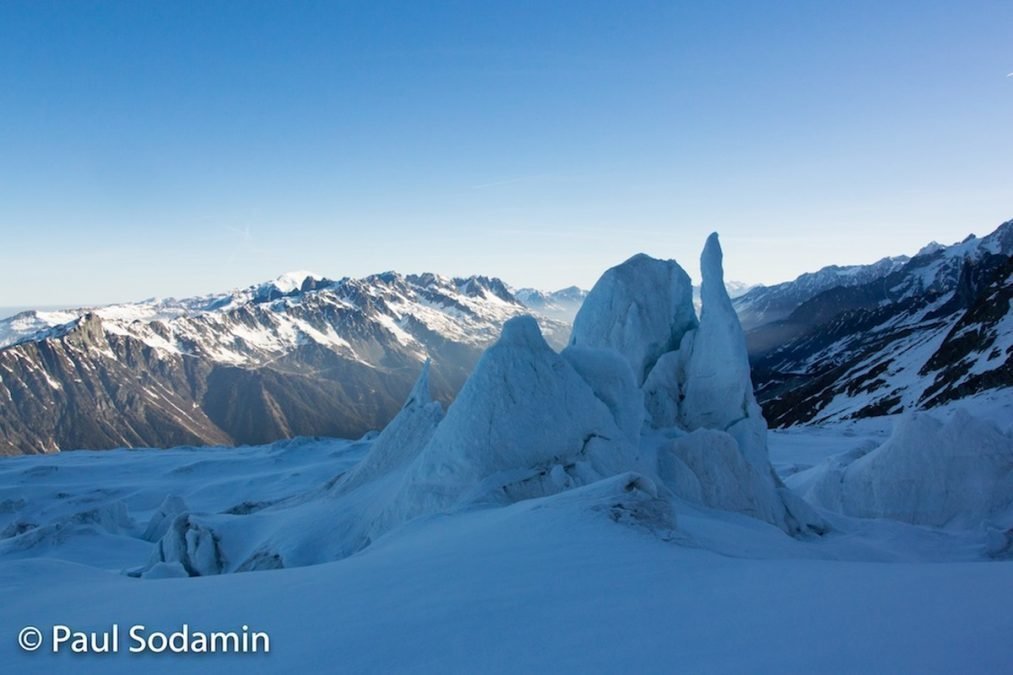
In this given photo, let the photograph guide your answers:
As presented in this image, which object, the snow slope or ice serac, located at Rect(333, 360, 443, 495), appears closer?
the snow slope

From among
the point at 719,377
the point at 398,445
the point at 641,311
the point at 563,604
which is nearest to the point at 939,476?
the point at 719,377

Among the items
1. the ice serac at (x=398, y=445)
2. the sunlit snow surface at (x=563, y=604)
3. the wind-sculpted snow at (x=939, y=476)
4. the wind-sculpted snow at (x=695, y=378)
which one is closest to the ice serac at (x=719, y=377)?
the wind-sculpted snow at (x=695, y=378)

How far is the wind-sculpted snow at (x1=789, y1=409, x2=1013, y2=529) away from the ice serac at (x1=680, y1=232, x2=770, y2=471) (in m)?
5.16

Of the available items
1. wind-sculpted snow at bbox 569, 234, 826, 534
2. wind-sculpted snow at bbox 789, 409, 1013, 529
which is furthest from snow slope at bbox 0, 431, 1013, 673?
wind-sculpted snow at bbox 789, 409, 1013, 529

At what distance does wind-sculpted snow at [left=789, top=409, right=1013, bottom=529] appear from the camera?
78.5ft

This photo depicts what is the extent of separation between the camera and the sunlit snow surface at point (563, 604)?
5.95 metres

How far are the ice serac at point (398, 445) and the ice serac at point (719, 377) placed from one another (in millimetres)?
12867

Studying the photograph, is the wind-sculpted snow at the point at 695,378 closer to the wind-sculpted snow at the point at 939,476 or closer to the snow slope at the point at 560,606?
the wind-sculpted snow at the point at 939,476

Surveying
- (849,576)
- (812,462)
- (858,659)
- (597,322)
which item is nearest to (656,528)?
(849,576)

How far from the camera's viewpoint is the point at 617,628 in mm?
6656

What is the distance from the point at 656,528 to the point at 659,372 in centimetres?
1966

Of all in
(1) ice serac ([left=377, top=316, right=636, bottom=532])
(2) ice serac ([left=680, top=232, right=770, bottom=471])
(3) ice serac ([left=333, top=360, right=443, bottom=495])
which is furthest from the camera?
(2) ice serac ([left=680, top=232, right=770, bottom=471])

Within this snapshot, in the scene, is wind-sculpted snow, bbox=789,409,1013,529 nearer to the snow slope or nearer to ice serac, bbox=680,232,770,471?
ice serac, bbox=680,232,770,471

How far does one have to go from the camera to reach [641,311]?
32719 mm
